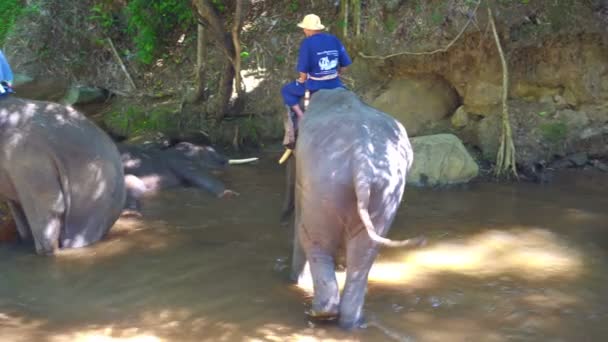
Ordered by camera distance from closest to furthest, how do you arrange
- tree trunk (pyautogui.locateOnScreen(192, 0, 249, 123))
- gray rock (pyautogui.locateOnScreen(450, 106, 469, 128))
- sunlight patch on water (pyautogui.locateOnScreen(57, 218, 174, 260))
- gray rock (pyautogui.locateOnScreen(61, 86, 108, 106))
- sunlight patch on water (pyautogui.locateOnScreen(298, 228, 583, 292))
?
sunlight patch on water (pyautogui.locateOnScreen(298, 228, 583, 292)), sunlight patch on water (pyautogui.locateOnScreen(57, 218, 174, 260)), tree trunk (pyautogui.locateOnScreen(192, 0, 249, 123)), gray rock (pyautogui.locateOnScreen(450, 106, 469, 128)), gray rock (pyautogui.locateOnScreen(61, 86, 108, 106))

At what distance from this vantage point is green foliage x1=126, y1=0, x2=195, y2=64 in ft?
37.9

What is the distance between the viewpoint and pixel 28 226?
22.1 ft

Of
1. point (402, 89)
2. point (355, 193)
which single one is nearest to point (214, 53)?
point (402, 89)

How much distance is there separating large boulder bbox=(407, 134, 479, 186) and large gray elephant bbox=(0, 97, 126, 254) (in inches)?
144

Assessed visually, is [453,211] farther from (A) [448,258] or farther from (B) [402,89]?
(B) [402,89]

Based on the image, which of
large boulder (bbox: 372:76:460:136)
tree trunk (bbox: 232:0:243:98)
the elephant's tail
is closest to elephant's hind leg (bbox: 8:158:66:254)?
the elephant's tail

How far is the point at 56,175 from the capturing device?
248 inches

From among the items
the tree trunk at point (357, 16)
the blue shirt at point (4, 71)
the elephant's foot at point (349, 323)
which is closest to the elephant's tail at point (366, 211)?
the elephant's foot at point (349, 323)

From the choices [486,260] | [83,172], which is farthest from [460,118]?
[83,172]

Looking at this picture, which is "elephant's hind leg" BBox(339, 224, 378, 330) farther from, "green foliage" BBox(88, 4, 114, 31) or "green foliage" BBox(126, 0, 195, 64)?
"green foliage" BBox(88, 4, 114, 31)

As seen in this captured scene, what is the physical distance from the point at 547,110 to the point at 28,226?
663 centimetres

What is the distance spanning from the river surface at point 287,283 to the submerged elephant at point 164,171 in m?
0.41

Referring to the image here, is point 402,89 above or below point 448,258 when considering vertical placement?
above

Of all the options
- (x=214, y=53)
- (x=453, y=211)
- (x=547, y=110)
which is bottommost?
(x=453, y=211)
